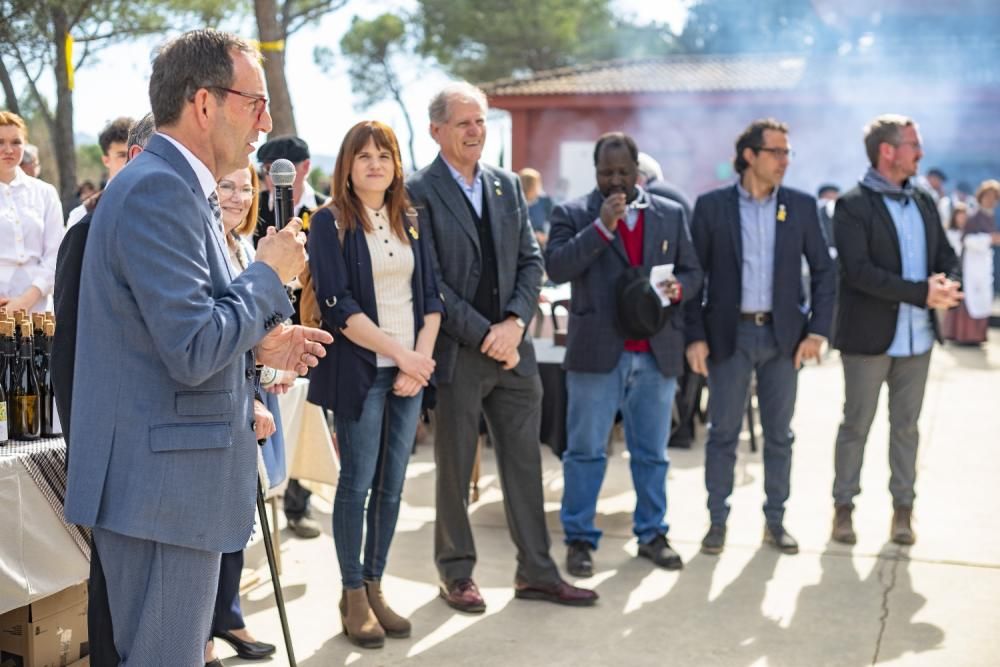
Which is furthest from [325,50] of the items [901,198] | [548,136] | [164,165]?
[164,165]

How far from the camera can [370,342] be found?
A: 3875mm

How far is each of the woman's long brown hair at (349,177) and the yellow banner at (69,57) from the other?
4.03 metres

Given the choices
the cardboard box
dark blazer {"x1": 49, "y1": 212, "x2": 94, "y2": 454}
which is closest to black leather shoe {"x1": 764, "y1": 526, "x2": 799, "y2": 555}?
the cardboard box

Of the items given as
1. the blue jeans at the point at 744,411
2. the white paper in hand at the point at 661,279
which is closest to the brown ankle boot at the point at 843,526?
the blue jeans at the point at 744,411

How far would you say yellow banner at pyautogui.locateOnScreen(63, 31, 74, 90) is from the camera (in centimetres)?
715

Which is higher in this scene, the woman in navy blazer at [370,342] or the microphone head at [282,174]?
the microphone head at [282,174]

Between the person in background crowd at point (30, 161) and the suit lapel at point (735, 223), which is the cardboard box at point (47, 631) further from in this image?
the person in background crowd at point (30, 161)

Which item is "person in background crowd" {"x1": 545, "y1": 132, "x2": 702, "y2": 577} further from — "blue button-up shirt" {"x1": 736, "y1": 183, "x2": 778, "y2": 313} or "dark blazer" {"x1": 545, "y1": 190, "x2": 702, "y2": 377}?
"blue button-up shirt" {"x1": 736, "y1": 183, "x2": 778, "y2": 313}

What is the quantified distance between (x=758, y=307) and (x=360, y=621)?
7.60 ft

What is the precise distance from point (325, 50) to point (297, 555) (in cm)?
3727

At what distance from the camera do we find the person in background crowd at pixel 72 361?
2.35 metres

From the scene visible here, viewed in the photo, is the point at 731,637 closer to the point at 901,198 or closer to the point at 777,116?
the point at 901,198

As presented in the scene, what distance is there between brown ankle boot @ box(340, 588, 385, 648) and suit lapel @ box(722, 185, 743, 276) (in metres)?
2.27

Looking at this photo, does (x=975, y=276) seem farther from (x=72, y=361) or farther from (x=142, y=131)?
(x=72, y=361)
